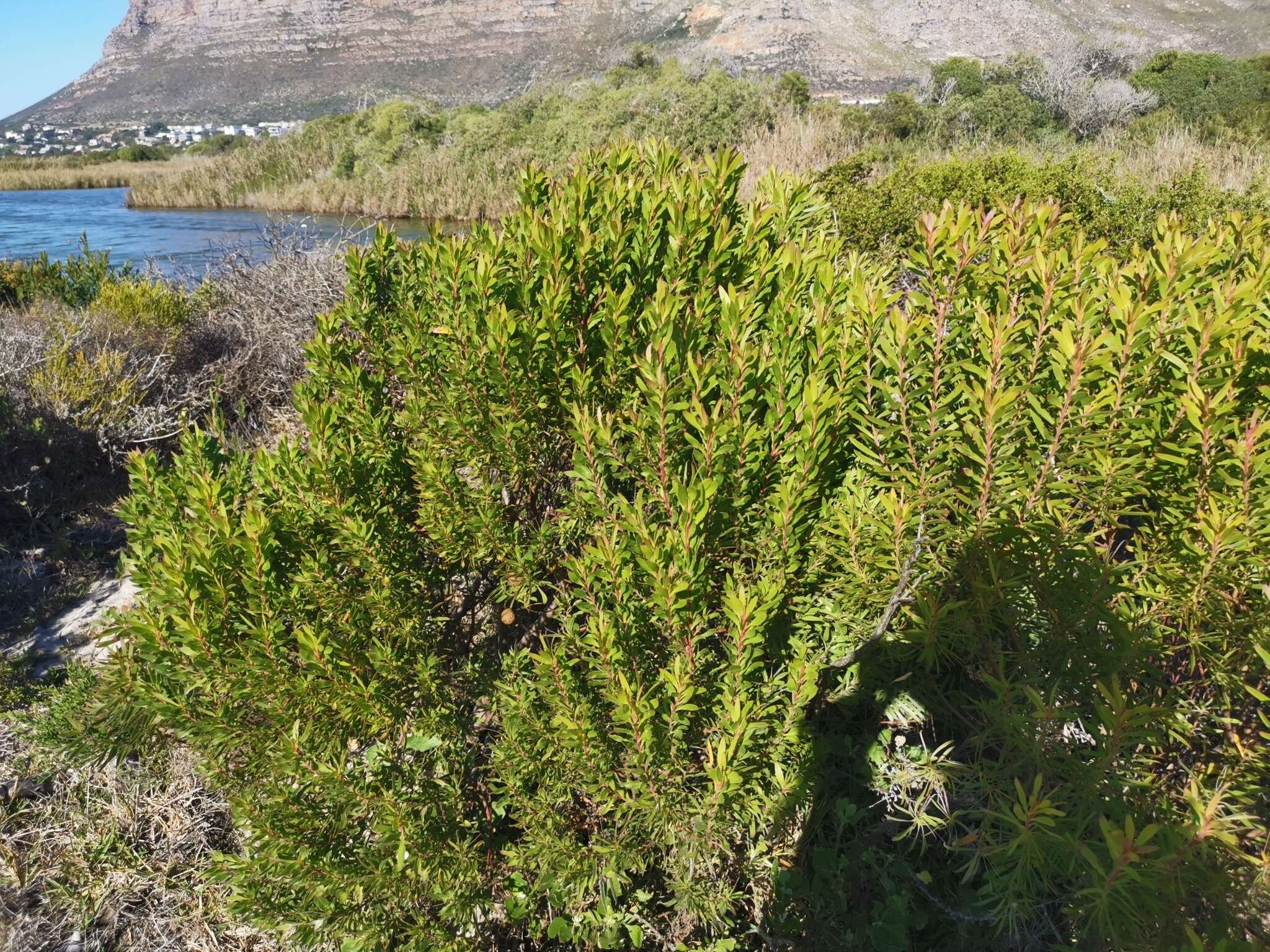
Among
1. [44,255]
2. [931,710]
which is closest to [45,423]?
[44,255]

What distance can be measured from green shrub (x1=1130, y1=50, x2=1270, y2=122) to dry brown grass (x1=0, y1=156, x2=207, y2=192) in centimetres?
3450

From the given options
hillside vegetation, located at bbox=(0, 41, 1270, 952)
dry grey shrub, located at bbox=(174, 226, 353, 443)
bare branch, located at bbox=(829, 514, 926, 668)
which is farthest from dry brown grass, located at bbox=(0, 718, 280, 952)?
dry grey shrub, located at bbox=(174, 226, 353, 443)

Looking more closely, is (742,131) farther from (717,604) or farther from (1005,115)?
(717,604)

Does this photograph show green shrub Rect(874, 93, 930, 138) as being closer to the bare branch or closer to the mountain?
the mountain

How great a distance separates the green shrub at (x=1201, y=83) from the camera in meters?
16.4

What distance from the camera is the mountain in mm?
44250

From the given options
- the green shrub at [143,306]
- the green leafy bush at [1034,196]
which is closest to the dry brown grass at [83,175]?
the green shrub at [143,306]

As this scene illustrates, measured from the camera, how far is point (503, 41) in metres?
68.3

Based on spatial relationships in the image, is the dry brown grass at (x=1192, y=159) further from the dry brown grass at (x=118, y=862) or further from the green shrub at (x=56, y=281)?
the green shrub at (x=56, y=281)

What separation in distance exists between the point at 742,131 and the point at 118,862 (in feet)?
59.7

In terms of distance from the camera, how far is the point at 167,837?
250 centimetres

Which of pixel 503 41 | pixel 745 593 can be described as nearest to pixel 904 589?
pixel 745 593

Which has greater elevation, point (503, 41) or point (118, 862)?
point (503, 41)

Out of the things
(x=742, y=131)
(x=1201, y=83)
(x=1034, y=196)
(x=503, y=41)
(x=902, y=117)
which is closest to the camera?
(x=1034, y=196)
